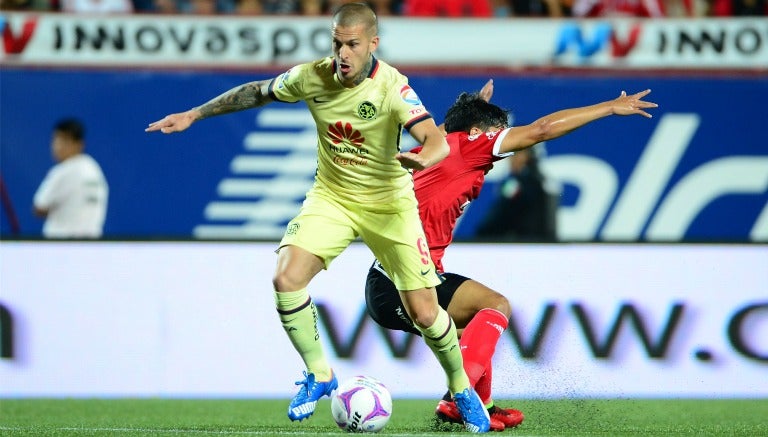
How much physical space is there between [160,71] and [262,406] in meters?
5.84

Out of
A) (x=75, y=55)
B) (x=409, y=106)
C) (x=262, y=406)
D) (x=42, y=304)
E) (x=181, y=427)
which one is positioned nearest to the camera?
(x=409, y=106)

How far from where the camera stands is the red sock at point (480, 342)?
24.7 ft

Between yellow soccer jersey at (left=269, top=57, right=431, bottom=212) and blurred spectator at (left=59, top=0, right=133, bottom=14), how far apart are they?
7.40m

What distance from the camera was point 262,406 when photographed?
9.68 m

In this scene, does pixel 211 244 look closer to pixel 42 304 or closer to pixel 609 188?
pixel 42 304

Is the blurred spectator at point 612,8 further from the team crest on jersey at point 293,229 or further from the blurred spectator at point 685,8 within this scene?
the team crest on jersey at point 293,229

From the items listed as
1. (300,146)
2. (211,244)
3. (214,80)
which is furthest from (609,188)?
(211,244)

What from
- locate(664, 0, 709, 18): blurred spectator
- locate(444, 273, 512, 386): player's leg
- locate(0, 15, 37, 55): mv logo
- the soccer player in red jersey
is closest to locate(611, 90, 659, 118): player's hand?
the soccer player in red jersey

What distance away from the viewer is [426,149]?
6.64 m

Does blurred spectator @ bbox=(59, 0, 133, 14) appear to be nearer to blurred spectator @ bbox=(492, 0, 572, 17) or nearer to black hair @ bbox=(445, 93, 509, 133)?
blurred spectator @ bbox=(492, 0, 572, 17)

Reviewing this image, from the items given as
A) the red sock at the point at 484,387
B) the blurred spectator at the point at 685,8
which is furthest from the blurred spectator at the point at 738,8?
the red sock at the point at 484,387

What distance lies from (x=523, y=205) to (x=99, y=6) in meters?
5.10

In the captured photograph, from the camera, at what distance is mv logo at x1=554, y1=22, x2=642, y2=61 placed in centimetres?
1406

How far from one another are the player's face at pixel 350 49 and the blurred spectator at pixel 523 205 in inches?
242
